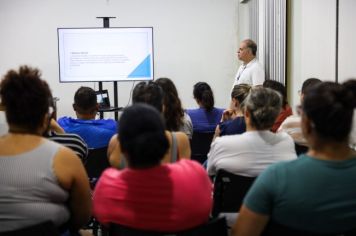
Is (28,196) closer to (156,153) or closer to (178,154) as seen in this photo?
(156,153)

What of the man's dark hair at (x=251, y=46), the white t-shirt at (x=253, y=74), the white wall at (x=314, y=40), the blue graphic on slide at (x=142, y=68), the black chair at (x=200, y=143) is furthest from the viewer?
the blue graphic on slide at (x=142, y=68)

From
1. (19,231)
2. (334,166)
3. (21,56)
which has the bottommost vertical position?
(19,231)

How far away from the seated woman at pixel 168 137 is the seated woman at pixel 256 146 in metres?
0.16

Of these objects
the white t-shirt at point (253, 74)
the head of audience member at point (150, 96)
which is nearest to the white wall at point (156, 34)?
the white t-shirt at point (253, 74)

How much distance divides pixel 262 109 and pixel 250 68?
11.4ft

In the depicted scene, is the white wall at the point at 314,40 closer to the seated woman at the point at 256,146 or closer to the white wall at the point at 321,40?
the white wall at the point at 321,40

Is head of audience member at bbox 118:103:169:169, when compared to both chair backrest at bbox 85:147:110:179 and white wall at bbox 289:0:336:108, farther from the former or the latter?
white wall at bbox 289:0:336:108

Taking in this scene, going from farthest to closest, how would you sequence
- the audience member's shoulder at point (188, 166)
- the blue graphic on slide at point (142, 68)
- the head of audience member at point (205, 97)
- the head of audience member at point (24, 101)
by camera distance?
1. the blue graphic on slide at point (142, 68)
2. the head of audience member at point (205, 97)
3. the head of audience member at point (24, 101)
4. the audience member's shoulder at point (188, 166)

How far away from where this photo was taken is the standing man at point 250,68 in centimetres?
560

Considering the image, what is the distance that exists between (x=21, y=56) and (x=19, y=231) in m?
6.22

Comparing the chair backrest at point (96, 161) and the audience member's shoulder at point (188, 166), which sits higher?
the audience member's shoulder at point (188, 166)

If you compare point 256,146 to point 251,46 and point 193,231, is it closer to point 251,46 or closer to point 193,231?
point 193,231

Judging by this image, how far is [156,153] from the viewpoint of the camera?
→ 4.96ft

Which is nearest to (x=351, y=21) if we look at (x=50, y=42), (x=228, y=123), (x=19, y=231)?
(x=228, y=123)
